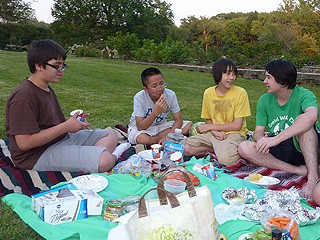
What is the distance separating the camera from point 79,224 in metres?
2.23

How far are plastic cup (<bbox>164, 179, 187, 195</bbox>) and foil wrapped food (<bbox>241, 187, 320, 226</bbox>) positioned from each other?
0.55 metres

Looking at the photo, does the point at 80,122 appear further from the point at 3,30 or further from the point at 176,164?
the point at 3,30

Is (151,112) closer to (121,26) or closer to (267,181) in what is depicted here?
(267,181)

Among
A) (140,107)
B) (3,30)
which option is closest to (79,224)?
(140,107)

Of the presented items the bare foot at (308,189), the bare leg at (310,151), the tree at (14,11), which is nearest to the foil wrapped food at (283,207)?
the bare foot at (308,189)

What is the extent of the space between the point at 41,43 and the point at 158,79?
1564 mm

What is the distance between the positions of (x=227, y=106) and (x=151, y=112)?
3.44ft

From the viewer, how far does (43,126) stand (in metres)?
3.06

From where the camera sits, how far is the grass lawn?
258 centimetres

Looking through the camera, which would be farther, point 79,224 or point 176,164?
point 176,164

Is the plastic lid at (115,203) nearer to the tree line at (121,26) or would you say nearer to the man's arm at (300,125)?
the man's arm at (300,125)

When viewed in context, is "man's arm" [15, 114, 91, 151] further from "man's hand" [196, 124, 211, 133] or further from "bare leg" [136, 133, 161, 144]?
"man's hand" [196, 124, 211, 133]

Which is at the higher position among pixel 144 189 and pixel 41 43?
pixel 41 43

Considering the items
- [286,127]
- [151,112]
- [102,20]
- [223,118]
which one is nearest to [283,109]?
[286,127]
